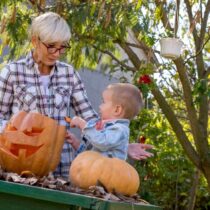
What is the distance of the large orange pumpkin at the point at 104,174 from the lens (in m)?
2.66

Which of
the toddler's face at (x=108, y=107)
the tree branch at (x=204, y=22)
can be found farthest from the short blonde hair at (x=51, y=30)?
the tree branch at (x=204, y=22)

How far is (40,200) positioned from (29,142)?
69 centimetres

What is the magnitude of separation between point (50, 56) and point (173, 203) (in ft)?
26.1

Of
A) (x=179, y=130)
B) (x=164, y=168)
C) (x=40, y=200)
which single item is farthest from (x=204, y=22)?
(x=40, y=200)

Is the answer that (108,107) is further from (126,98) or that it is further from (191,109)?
(191,109)

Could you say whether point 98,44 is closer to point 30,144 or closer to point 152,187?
point 152,187

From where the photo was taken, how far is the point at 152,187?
1066cm

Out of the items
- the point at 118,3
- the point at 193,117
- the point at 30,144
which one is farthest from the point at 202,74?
the point at 30,144

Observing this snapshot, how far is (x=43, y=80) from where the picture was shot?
3355mm

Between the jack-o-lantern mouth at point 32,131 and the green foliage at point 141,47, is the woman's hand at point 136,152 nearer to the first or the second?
the jack-o-lantern mouth at point 32,131

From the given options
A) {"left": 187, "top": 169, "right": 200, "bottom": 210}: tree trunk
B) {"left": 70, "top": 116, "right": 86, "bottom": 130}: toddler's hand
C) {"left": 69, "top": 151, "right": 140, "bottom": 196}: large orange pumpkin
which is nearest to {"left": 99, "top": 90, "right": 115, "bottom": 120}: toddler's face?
{"left": 70, "top": 116, "right": 86, "bottom": 130}: toddler's hand

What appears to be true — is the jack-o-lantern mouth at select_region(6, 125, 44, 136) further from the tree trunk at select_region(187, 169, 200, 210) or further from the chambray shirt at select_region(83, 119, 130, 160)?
the tree trunk at select_region(187, 169, 200, 210)

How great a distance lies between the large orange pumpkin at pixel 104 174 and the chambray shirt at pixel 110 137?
0.26ft

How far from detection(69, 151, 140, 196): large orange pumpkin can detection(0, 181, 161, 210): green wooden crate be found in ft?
1.56
